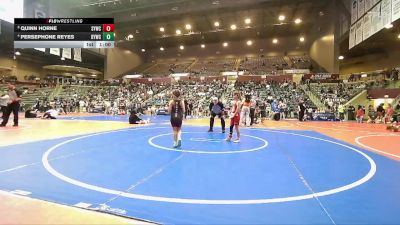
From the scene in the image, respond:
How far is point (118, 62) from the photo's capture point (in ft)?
132

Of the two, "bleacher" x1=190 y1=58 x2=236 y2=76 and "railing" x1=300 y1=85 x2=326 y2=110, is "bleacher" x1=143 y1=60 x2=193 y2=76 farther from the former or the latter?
"railing" x1=300 y1=85 x2=326 y2=110

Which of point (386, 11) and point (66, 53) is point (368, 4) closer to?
point (386, 11)

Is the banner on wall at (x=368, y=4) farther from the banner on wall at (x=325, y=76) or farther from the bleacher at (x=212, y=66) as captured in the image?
the bleacher at (x=212, y=66)

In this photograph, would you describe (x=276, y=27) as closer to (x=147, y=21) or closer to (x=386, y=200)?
(x=147, y=21)

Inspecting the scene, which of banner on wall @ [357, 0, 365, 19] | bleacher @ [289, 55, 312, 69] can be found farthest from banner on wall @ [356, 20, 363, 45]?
bleacher @ [289, 55, 312, 69]

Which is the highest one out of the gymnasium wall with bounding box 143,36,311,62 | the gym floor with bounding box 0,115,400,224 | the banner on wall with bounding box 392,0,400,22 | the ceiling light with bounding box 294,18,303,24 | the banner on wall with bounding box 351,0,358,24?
the ceiling light with bounding box 294,18,303,24

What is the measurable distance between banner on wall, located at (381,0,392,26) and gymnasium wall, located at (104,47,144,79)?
32.4 metres

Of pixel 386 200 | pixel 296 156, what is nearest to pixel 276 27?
pixel 296 156

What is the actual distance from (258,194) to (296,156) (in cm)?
301

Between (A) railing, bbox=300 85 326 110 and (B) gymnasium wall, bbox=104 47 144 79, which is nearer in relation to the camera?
(A) railing, bbox=300 85 326 110

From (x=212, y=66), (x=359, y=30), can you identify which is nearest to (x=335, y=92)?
(x=359, y=30)
